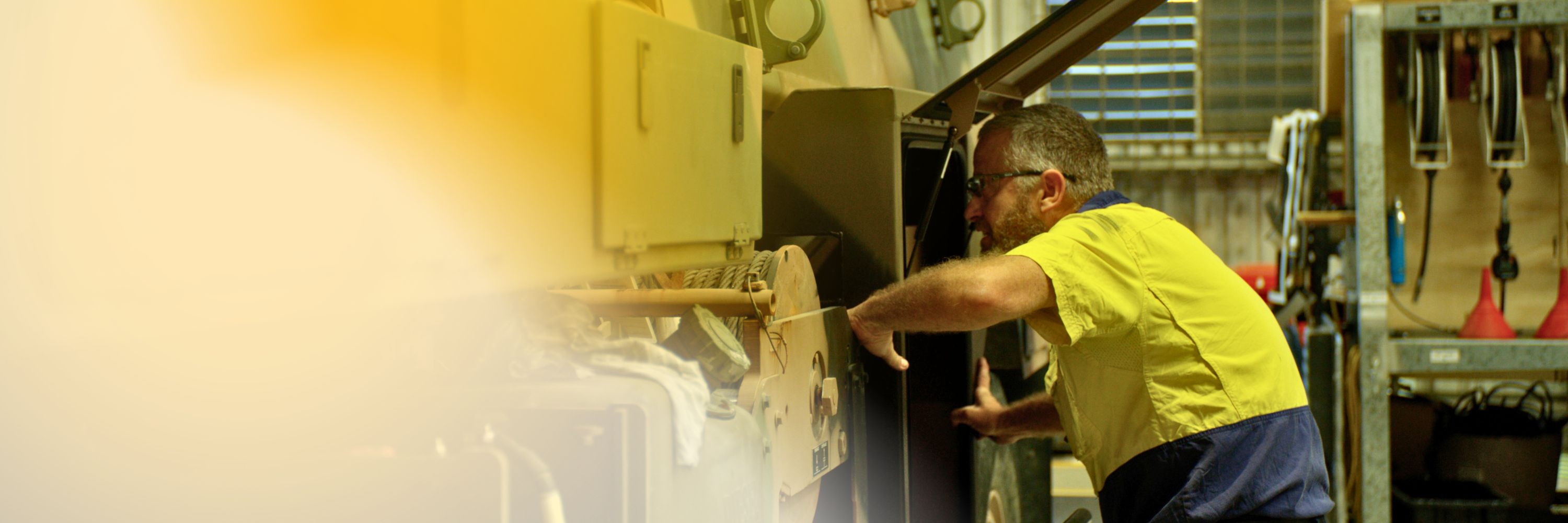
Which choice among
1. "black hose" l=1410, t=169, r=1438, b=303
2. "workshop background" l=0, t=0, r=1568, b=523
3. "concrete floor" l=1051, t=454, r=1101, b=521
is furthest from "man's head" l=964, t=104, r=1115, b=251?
"black hose" l=1410, t=169, r=1438, b=303

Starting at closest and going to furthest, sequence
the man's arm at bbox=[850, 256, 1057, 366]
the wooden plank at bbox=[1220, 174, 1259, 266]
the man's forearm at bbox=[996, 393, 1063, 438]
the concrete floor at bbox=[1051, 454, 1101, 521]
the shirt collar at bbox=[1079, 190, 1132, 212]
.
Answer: the man's arm at bbox=[850, 256, 1057, 366]
the shirt collar at bbox=[1079, 190, 1132, 212]
the man's forearm at bbox=[996, 393, 1063, 438]
the concrete floor at bbox=[1051, 454, 1101, 521]
the wooden plank at bbox=[1220, 174, 1259, 266]

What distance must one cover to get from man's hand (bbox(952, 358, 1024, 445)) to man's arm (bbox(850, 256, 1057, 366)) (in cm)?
53

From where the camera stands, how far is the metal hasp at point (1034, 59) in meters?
2.24

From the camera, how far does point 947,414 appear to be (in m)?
2.61

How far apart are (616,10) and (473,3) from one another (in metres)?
0.19

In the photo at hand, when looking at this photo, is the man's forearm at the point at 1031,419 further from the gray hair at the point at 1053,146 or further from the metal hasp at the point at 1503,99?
the metal hasp at the point at 1503,99

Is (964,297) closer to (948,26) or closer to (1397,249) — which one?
(948,26)

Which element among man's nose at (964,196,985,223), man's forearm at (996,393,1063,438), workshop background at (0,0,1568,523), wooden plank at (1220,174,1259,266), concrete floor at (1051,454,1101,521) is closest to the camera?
workshop background at (0,0,1568,523)

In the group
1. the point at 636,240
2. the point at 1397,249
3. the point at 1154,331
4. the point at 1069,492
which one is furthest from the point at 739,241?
the point at 1397,249

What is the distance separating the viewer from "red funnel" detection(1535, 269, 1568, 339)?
3643mm

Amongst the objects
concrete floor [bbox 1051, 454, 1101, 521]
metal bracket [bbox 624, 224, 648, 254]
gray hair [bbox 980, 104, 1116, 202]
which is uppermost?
gray hair [bbox 980, 104, 1116, 202]

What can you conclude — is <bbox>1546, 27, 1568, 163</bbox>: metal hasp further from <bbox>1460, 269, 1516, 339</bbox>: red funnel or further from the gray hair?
the gray hair

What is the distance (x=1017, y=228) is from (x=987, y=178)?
10 centimetres

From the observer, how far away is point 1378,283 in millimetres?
3629
